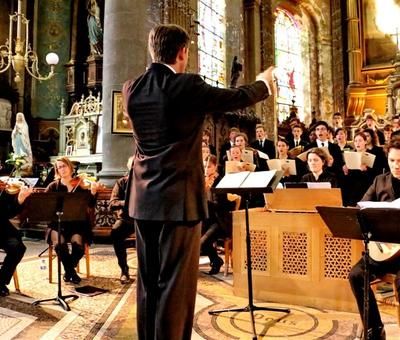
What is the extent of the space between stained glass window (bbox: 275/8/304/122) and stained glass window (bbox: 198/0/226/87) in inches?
181

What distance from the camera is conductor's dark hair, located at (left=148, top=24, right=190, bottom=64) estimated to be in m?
1.80

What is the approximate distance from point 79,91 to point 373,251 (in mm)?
10842

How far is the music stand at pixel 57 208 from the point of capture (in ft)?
11.6

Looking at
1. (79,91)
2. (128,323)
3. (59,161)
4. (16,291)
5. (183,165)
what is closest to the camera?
(183,165)

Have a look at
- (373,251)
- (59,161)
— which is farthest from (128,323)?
(59,161)

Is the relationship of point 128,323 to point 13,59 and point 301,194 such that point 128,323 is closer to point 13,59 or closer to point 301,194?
point 301,194

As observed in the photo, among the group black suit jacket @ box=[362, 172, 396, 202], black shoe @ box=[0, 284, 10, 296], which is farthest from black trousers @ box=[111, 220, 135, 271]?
black suit jacket @ box=[362, 172, 396, 202]

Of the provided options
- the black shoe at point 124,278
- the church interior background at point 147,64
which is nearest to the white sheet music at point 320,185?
the church interior background at point 147,64

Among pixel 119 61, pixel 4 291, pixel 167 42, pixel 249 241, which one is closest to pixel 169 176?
pixel 167 42

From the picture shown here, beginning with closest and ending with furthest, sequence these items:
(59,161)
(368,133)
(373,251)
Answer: (373,251), (59,161), (368,133)

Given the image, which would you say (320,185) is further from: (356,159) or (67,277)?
(67,277)

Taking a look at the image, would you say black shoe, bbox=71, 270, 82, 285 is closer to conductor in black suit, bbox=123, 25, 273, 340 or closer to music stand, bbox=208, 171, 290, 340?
music stand, bbox=208, 171, 290, 340

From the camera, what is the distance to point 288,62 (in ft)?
58.3

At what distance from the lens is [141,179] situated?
182 centimetres
